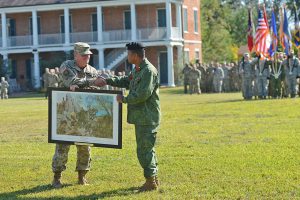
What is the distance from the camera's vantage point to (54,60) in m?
54.8

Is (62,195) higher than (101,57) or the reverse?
the reverse

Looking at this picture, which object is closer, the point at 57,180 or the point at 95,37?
the point at 57,180

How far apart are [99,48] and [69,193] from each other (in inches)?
1734

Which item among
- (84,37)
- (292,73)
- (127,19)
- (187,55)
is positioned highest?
(127,19)

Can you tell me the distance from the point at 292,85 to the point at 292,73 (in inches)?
22.1

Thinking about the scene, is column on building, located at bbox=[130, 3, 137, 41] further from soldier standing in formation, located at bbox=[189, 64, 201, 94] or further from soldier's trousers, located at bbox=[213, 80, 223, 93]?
soldier's trousers, located at bbox=[213, 80, 223, 93]

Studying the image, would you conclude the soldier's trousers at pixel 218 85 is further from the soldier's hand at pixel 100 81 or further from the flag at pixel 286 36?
the soldier's hand at pixel 100 81

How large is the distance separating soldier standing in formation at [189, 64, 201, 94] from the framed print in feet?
105

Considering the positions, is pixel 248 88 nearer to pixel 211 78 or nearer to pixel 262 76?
pixel 262 76

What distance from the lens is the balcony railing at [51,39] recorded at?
55.8 meters

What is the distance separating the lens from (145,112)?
973 cm

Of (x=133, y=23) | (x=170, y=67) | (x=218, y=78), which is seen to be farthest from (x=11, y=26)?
(x=218, y=78)

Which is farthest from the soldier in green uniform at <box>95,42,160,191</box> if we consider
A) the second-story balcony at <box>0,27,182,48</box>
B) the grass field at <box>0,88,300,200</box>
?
the second-story balcony at <box>0,27,182,48</box>

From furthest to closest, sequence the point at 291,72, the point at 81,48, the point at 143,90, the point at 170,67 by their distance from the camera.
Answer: the point at 170,67
the point at 291,72
the point at 81,48
the point at 143,90
